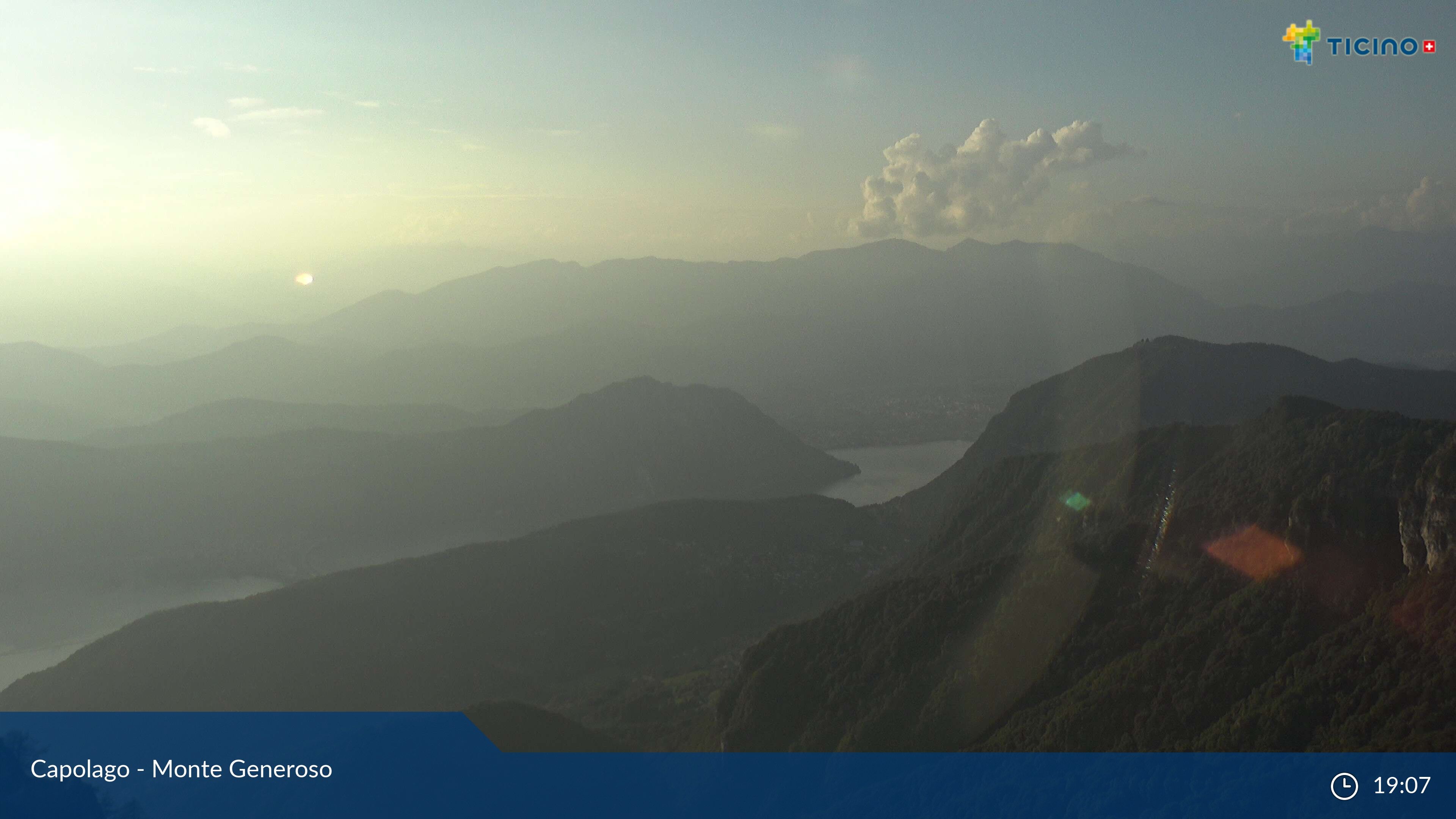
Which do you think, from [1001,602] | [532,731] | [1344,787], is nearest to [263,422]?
[532,731]

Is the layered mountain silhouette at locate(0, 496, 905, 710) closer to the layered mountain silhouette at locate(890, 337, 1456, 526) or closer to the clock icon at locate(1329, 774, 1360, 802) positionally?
the layered mountain silhouette at locate(890, 337, 1456, 526)

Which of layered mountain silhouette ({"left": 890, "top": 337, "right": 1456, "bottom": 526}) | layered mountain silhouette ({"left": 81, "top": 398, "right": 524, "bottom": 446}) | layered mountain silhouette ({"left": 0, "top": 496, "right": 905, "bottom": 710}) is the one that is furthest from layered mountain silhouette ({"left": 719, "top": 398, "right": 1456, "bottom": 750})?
layered mountain silhouette ({"left": 81, "top": 398, "right": 524, "bottom": 446})

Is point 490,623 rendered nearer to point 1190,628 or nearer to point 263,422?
point 1190,628

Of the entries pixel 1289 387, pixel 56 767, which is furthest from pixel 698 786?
pixel 1289 387

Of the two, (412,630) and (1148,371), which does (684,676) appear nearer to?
(412,630)

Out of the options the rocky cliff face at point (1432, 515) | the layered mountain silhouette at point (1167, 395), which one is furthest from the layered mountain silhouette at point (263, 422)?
the rocky cliff face at point (1432, 515)
